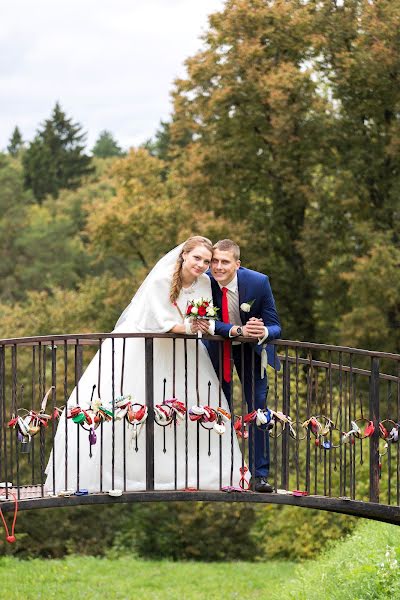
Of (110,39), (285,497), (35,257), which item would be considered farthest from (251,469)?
(110,39)

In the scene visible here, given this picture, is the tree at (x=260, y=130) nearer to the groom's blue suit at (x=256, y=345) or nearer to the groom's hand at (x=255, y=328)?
→ the groom's blue suit at (x=256, y=345)

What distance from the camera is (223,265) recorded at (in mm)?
8250

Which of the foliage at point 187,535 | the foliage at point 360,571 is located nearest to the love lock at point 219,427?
the foliage at point 360,571

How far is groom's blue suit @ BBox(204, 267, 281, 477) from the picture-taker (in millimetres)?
8320

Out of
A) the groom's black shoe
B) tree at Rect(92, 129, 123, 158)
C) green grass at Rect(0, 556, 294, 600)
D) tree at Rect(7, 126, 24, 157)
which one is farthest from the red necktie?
tree at Rect(92, 129, 123, 158)

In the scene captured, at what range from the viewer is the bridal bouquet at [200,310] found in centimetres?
810

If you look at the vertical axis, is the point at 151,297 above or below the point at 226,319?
above

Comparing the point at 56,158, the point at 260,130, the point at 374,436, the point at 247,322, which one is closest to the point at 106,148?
the point at 56,158

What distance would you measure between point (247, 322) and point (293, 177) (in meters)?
15.6

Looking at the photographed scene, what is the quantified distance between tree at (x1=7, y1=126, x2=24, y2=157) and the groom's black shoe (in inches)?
2497

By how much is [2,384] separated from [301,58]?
1714cm

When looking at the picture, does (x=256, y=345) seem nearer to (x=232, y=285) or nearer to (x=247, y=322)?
(x=247, y=322)

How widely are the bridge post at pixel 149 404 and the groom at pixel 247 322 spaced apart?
0.53 metres

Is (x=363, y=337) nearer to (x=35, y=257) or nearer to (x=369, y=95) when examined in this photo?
(x=369, y=95)
